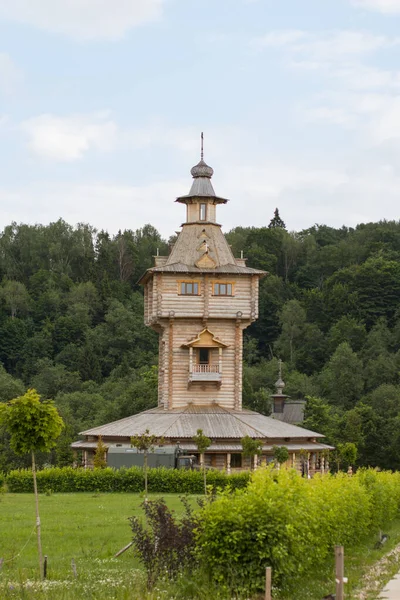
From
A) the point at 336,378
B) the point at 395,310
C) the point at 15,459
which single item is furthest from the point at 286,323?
the point at 15,459

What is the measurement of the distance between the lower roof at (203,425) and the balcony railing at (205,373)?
Answer: 1.54 meters

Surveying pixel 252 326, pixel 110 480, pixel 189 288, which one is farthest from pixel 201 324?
pixel 252 326

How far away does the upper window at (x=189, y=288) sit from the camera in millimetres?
60875

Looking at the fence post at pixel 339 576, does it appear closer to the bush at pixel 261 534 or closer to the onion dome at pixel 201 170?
the bush at pixel 261 534

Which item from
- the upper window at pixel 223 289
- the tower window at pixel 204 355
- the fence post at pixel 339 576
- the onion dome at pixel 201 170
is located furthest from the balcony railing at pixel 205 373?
the fence post at pixel 339 576

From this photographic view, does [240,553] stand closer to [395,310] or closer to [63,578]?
[63,578]

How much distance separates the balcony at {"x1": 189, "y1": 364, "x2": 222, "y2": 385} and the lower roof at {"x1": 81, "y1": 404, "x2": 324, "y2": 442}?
4.90 ft

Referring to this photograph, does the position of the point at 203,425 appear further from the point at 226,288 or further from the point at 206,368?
the point at 226,288

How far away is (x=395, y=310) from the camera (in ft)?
377

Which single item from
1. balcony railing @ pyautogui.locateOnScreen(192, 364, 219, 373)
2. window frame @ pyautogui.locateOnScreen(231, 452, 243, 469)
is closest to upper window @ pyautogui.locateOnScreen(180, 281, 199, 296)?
balcony railing @ pyautogui.locateOnScreen(192, 364, 219, 373)

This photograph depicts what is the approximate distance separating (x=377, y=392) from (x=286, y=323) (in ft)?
103

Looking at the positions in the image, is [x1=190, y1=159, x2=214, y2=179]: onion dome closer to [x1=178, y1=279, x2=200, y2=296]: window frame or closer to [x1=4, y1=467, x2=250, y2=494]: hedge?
[x1=178, y1=279, x2=200, y2=296]: window frame

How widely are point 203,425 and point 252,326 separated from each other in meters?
64.0

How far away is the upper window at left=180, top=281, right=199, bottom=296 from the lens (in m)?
60.9
